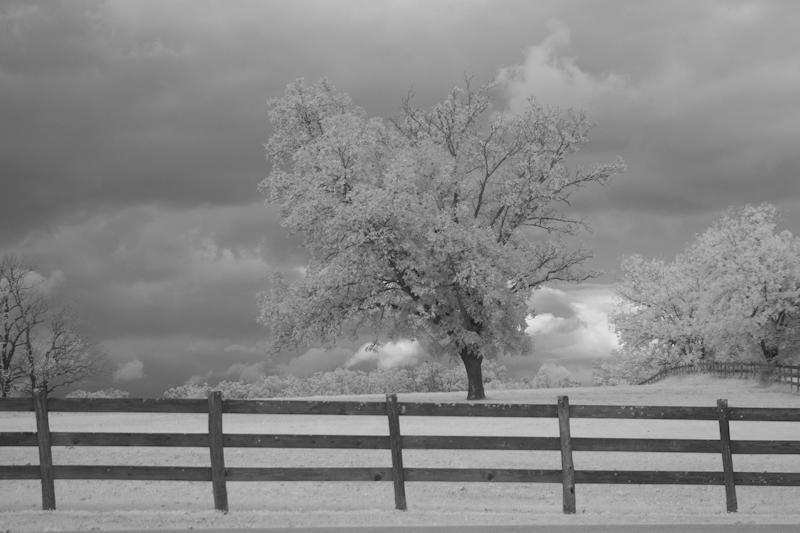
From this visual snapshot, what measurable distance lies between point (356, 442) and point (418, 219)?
2357 centimetres

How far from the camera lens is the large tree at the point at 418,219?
116ft

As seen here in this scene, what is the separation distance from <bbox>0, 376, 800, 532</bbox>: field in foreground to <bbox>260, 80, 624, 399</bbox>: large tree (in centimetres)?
656

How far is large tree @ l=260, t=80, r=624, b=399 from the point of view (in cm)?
3531

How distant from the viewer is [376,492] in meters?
18.1

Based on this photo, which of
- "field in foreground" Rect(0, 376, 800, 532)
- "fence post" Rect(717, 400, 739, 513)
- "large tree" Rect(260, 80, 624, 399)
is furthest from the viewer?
"large tree" Rect(260, 80, 624, 399)

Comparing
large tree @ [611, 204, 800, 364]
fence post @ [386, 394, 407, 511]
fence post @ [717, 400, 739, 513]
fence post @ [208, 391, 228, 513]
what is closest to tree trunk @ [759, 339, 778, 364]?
large tree @ [611, 204, 800, 364]

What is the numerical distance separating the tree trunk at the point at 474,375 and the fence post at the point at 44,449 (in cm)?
2776

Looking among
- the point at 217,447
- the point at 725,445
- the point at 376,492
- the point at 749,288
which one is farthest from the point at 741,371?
the point at 217,447

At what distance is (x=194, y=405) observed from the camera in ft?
41.3

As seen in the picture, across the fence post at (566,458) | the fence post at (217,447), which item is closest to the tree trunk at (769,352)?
the fence post at (566,458)

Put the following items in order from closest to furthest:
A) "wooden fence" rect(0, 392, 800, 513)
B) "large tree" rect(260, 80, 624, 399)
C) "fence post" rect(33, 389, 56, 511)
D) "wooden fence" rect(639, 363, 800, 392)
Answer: "wooden fence" rect(0, 392, 800, 513) → "fence post" rect(33, 389, 56, 511) → "large tree" rect(260, 80, 624, 399) → "wooden fence" rect(639, 363, 800, 392)

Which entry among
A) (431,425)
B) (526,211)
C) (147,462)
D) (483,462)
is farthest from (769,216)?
(147,462)

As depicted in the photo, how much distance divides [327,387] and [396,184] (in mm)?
49604

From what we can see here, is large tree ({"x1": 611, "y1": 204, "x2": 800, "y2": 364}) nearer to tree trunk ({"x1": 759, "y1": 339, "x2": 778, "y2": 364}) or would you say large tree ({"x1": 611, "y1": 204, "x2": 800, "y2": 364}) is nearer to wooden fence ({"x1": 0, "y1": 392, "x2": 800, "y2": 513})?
tree trunk ({"x1": 759, "y1": 339, "x2": 778, "y2": 364})
